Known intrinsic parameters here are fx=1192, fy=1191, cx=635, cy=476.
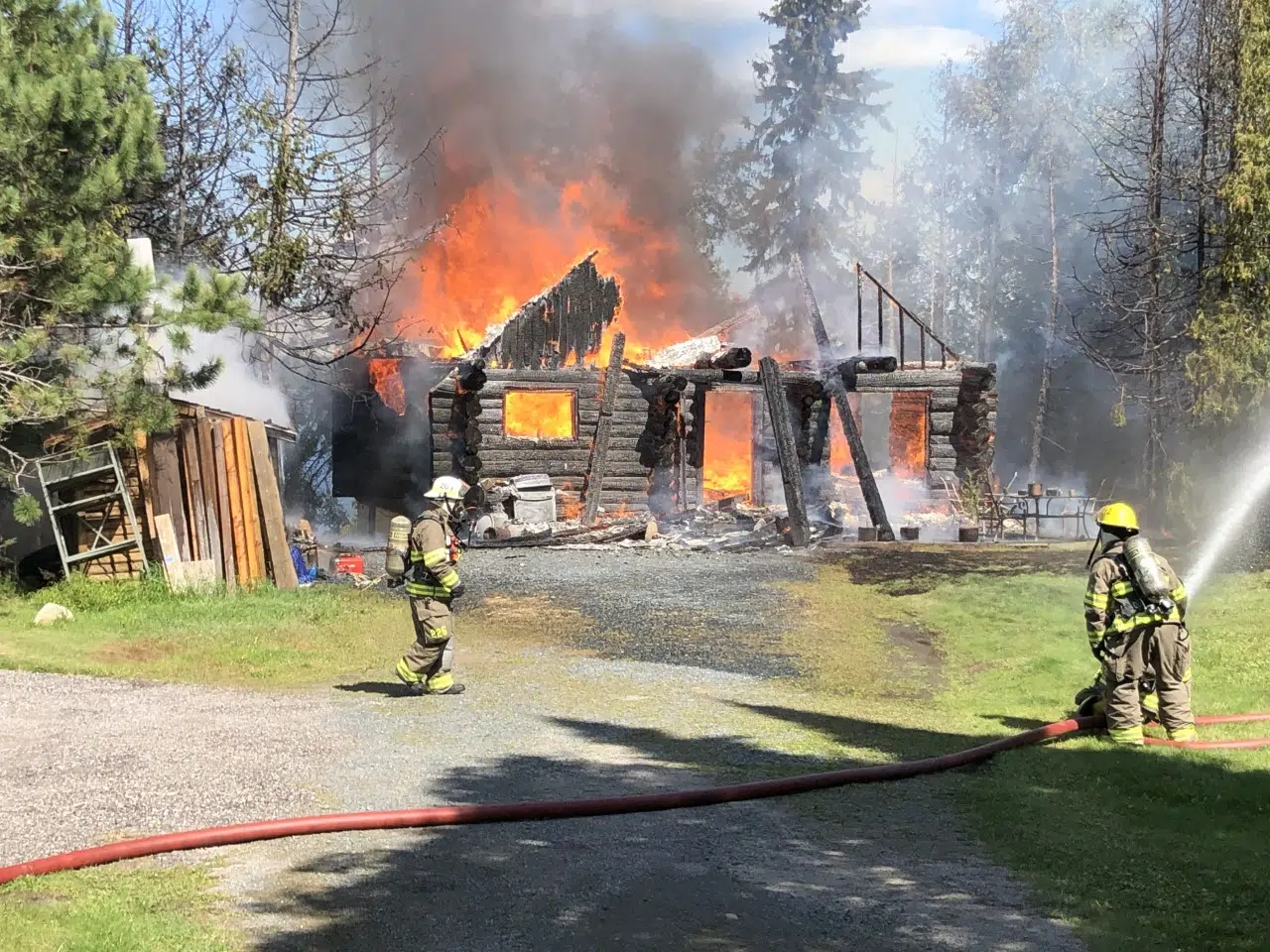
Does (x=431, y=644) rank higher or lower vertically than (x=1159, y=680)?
higher

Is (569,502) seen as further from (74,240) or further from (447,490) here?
(447,490)

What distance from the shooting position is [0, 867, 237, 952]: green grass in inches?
167

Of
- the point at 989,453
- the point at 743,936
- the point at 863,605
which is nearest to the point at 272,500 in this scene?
the point at 863,605

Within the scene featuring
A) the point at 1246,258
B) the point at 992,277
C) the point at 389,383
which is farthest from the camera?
the point at 992,277

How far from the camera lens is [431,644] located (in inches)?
375

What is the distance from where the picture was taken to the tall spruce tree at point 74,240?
11.5 m

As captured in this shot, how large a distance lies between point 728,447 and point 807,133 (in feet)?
50.1

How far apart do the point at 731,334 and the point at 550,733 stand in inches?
963

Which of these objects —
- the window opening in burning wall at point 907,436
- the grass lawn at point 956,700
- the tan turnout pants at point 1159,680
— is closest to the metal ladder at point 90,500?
the grass lawn at point 956,700

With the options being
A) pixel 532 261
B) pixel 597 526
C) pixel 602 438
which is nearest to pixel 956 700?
pixel 597 526

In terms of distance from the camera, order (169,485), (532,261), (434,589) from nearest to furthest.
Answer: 1. (434,589)
2. (169,485)
3. (532,261)

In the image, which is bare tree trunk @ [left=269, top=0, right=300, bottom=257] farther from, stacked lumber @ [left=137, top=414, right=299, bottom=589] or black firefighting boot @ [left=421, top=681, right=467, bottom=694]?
black firefighting boot @ [left=421, top=681, right=467, bottom=694]

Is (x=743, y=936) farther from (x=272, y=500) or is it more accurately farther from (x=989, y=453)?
(x=989, y=453)

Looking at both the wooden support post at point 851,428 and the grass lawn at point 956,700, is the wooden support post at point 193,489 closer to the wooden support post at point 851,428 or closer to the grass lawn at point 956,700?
the grass lawn at point 956,700
